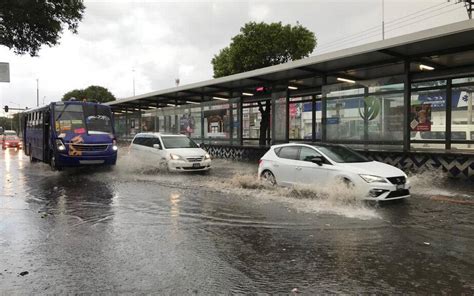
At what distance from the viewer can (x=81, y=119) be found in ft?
52.7

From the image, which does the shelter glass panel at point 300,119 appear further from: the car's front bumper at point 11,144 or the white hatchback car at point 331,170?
the car's front bumper at point 11,144

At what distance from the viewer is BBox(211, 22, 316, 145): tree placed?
2900 centimetres

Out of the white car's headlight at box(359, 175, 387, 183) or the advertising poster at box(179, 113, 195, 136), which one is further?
the advertising poster at box(179, 113, 195, 136)

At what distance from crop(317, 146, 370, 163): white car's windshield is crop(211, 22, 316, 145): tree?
63.4 feet

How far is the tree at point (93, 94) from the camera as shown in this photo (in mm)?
68500

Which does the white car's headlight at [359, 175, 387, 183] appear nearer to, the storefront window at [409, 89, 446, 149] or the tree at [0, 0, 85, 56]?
the storefront window at [409, 89, 446, 149]

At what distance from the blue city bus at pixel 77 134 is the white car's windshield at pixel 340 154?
8.91 m

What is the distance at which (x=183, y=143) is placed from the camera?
1666cm

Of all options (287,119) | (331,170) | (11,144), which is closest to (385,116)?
(287,119)

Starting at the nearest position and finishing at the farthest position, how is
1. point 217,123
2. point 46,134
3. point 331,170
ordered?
point 331,170 → point 46,134 → point 217,123

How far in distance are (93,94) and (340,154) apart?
6418 cm

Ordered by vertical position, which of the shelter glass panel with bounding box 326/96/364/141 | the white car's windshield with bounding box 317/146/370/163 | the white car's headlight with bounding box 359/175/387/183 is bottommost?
the white car's headlight with bounding box 359/175/387/183

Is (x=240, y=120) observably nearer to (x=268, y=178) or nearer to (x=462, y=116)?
(x=462, y=116)

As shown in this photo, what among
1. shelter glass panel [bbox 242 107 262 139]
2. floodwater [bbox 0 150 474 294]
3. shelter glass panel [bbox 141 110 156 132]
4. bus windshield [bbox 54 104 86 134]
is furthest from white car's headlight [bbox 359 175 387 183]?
shelter glass panel [bbox 141 110 156 132]
